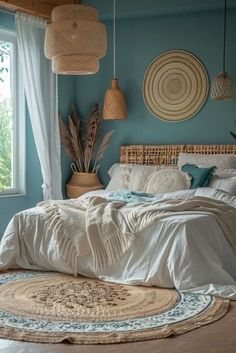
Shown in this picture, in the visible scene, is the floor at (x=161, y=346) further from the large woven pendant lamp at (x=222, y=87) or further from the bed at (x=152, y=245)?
the large woven pendant lamp at (x=222, y=87)

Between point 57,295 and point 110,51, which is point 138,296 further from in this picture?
point 110,51

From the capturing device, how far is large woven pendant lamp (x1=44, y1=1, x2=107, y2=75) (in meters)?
3.92

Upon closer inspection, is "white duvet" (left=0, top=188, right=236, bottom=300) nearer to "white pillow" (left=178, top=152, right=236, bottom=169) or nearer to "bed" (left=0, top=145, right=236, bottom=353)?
"bed" (left=0, top=145, right=236, bottom=353)

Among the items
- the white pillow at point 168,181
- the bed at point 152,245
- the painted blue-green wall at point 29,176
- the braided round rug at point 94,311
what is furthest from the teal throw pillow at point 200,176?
the painted blue-green wall at point 29,176

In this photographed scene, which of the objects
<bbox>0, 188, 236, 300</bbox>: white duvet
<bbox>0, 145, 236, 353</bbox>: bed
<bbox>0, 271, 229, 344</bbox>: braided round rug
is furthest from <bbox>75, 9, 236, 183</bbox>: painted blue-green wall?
<bbox>0, 271, 229, 344</bbox>: braided round rug

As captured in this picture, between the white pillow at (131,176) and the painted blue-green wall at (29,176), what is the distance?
909 millimetres

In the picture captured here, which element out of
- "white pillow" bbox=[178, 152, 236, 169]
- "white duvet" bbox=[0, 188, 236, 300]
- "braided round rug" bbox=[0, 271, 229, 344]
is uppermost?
"white pillow" bbox=[178, 152, 236, 169]

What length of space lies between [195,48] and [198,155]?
4.00 feet

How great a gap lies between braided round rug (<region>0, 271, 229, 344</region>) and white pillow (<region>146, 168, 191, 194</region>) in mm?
1281

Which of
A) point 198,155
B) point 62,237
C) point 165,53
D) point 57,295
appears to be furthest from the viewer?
point 165,53

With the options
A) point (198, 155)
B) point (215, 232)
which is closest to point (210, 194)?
point (215, 232)

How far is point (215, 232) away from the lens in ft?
13.3

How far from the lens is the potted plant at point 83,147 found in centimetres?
639

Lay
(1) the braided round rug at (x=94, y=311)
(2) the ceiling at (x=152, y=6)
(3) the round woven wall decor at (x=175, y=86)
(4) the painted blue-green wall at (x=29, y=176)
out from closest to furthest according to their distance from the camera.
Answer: (1) the braided round rug at (x=94, y=311), (2) the ceiling at (x=152, y=6), (4) the painted blue-green wall at (x=29, y=176), (3) the round woven wall decor at (x=175, y=86)
